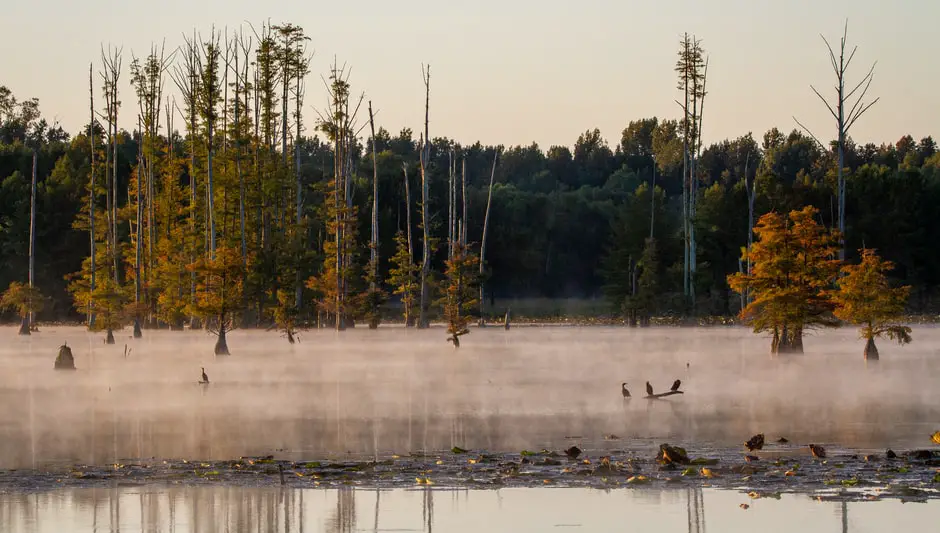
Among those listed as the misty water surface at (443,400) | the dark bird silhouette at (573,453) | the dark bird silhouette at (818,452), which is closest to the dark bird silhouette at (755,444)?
the dark bird silhouette at (818,452)

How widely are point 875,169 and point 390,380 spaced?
5841cm

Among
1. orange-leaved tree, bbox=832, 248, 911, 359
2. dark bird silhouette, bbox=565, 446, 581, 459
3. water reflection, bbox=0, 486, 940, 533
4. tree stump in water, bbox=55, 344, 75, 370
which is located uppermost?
orange-leaved tree, bbox=832, 248, 911, 359

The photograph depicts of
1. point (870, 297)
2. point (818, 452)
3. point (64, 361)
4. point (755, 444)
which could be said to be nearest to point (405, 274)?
point (64, 361)

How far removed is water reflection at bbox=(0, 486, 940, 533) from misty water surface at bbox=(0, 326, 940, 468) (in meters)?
3.23

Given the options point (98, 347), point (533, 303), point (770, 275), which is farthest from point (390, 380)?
point (533, 303)

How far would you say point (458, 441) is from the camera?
18109 millimetres

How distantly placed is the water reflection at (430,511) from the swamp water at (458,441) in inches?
1.3

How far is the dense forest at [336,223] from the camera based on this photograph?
58.4 m

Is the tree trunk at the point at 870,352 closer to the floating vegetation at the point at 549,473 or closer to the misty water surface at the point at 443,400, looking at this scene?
the misty water surface at the point at 443,400

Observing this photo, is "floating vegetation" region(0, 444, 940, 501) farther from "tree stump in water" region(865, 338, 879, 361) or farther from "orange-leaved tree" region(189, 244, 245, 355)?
"orange-leaved tree" region(189, 244, 245, 355)

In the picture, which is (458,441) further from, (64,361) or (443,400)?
(64,361)

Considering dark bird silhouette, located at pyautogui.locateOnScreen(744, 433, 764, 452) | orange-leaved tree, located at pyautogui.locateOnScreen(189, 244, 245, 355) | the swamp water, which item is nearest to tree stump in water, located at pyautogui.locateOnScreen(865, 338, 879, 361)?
the swamp water

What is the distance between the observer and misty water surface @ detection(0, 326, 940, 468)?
18.1 m

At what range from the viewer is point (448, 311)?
49531 mm
